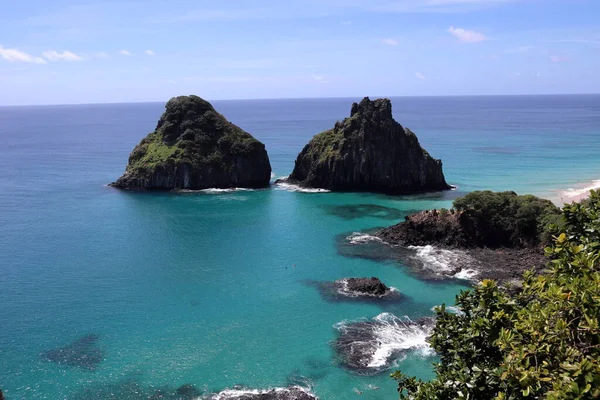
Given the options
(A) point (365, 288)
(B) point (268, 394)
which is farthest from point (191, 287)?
(B) point (268, 394)

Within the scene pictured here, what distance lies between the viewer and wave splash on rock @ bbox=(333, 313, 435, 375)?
46.0m

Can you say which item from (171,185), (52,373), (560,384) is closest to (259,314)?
(52,373)

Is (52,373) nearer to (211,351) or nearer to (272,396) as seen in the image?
(211,351)

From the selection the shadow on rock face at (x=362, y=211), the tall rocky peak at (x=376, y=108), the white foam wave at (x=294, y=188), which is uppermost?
the tall rocky peak at (x=376, y=108)

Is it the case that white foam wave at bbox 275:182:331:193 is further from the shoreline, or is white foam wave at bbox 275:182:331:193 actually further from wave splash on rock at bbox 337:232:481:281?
the shoreline

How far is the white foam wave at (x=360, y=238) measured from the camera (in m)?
82.0

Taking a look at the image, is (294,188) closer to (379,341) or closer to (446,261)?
(446,261)

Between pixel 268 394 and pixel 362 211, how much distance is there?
6500 cm

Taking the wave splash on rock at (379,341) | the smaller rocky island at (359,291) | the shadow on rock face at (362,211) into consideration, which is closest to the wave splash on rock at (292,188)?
the shadow on rock face at (362,211)

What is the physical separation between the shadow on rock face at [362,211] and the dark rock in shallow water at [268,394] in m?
57.7

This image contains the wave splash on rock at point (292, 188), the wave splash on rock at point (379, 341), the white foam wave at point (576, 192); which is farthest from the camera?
the wave splash on rock at point (292, 188)

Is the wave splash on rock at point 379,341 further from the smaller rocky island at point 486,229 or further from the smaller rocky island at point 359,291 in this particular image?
the smaller rocky island at point 486,229

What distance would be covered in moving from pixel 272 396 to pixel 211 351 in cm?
956

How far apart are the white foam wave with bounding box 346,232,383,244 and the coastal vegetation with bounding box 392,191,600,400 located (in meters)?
59.4
